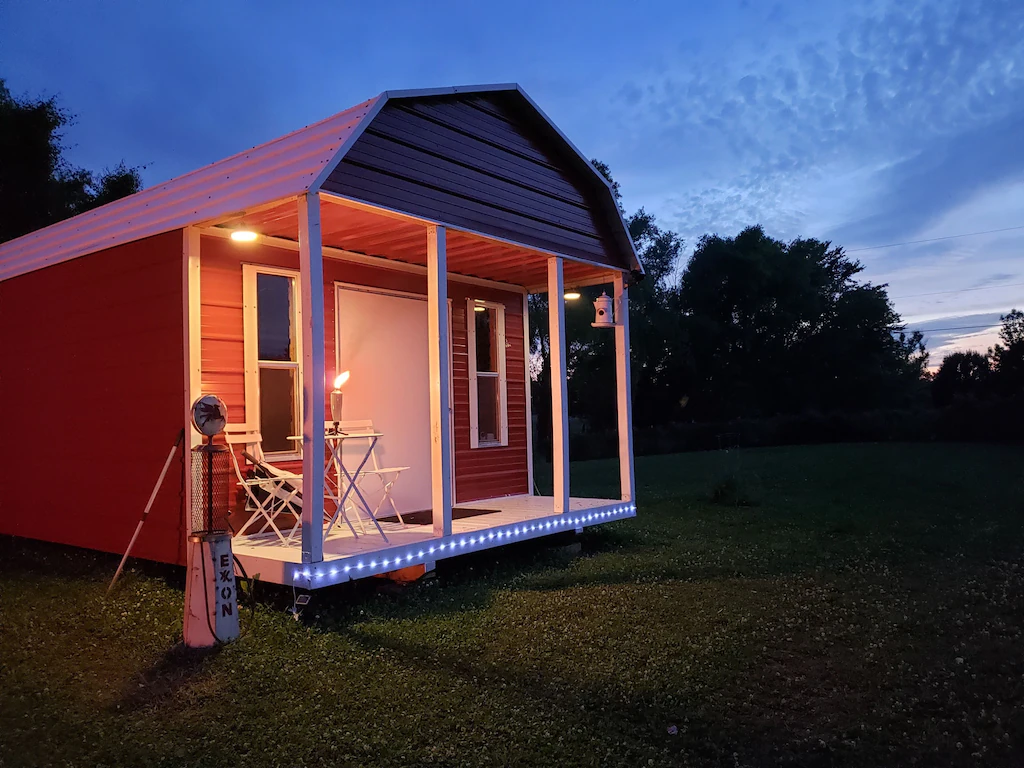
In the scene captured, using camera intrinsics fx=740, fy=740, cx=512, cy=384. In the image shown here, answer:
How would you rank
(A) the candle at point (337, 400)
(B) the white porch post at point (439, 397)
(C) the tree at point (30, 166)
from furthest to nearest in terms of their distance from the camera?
1. (C) the tree at point (30, 166)
2. (A) the candle at point (337, 400)
3. (B) the white porch post at point (439, 397)

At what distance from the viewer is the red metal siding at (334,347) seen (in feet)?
18.0

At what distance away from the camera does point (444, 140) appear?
5.67 metres

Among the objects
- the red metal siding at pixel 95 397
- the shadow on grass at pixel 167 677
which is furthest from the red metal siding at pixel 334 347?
the shadow on grass at pixel 167 677

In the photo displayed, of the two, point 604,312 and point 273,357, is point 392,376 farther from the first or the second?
point 604,312

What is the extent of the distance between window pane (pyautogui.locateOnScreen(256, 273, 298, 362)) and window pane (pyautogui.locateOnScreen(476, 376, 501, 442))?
8.07 ft

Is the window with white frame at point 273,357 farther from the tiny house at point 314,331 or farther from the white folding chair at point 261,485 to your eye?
the white folding chair at point 261,485

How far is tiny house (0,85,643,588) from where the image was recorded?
4867 millimetres

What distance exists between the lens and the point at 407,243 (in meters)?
6.28

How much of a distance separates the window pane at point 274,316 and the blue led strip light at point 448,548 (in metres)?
2.04

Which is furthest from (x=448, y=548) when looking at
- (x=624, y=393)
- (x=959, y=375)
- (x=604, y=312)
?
(x=959, y=375)

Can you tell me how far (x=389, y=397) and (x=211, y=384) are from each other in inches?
68.7

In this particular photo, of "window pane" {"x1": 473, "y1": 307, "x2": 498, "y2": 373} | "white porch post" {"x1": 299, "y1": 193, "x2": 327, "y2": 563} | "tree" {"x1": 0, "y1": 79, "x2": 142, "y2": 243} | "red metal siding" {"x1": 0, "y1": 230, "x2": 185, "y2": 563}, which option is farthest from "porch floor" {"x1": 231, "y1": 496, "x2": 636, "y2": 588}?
"tree" {"x1": 0, "y1": 79, "x2": 142, "y2": 243}

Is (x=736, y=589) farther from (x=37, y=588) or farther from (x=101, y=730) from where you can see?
(x=37, y=588)

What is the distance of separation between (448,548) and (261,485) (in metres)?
1.39
